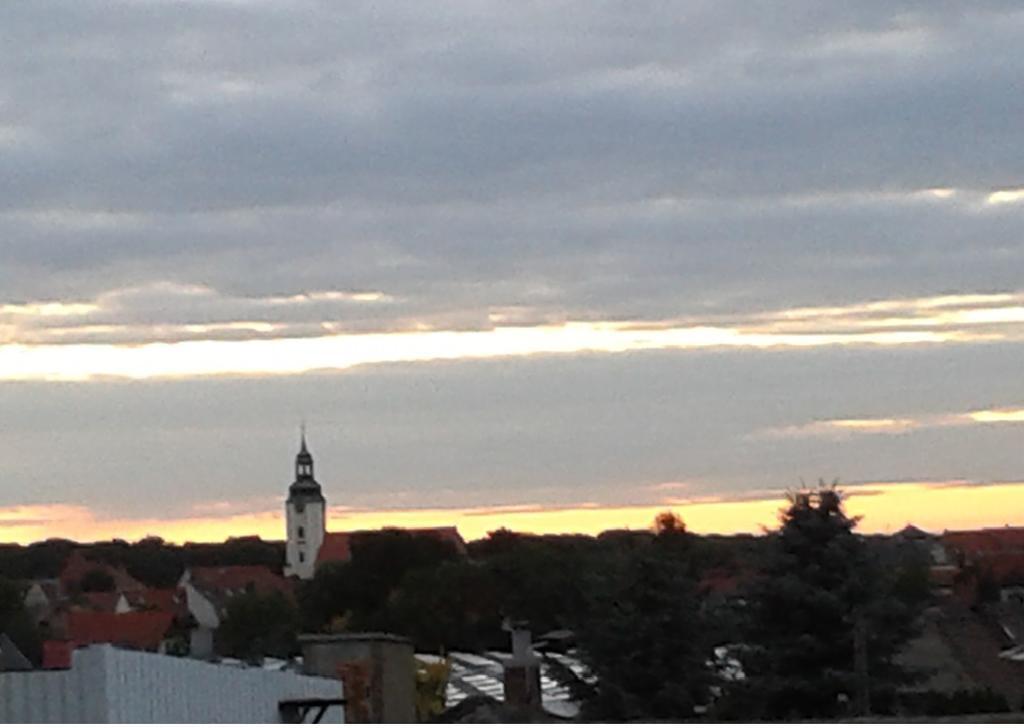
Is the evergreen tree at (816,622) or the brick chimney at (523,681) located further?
the brick chimney at (523,681)

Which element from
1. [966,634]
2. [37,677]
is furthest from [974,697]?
[37,677]

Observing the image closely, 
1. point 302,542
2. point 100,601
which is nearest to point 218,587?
point 100,601

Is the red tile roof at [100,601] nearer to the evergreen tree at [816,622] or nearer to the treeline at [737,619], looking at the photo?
the treeline at [737,619]

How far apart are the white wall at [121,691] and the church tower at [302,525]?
83928 mm

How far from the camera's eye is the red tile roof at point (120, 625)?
5562cm

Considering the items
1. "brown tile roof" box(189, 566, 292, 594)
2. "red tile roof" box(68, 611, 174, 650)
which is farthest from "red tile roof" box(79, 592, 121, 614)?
"red tile roof" box(68, 611, 174, 650)

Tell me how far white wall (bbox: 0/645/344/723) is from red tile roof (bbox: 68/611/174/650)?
130 ft

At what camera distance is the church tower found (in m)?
101

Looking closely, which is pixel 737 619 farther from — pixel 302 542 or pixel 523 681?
pixel 302 542

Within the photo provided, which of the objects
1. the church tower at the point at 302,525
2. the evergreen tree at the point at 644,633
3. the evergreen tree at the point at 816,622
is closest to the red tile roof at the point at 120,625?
the evergreen tree at the point at 644,633

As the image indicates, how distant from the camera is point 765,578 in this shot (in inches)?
1261

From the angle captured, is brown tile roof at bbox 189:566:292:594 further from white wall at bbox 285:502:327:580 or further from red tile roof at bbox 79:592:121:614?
red tile roof at bbox 79:592:121:614

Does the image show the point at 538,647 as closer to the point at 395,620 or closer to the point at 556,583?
the point at 556,583

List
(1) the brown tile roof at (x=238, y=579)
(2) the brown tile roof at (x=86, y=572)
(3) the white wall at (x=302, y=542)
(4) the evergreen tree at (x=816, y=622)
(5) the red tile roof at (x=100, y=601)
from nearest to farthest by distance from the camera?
(4) the evergreen tree at (x=816, y=622) < (5) the red tile roof at (x=100, y=601) < (1) the brown tile roof at (x=238, y=579) < (2) the brown tile roof at (x=86, y=572) < (3) the white wall at (x=302, y=542)
